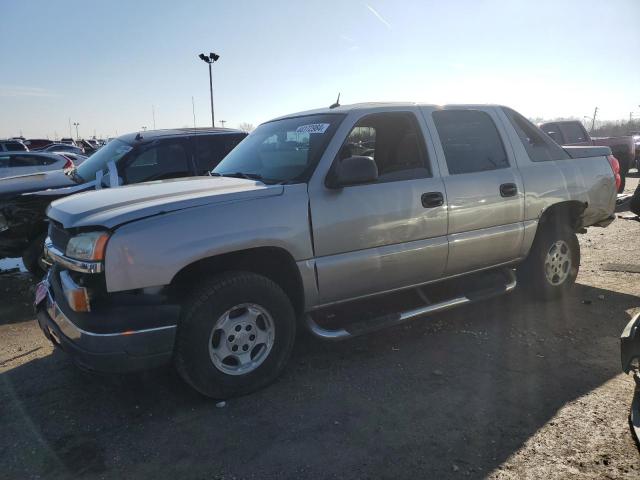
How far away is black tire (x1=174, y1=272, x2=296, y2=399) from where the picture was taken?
301 centimetres

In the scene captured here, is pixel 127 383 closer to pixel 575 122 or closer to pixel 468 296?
pixel 468 296

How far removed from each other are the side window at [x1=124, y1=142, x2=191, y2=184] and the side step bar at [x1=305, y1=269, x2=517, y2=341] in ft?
11.2

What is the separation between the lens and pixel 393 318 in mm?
3785

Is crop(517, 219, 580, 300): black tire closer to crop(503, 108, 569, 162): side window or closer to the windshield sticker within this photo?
crop(503, 108, 569, 162): side window

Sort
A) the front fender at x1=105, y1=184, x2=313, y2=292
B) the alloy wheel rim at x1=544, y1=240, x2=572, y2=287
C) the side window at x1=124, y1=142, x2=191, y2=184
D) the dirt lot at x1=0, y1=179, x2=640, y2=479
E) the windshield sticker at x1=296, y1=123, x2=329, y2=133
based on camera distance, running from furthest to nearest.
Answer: the side window at x1=124, y1=142, x2=191, y2=184, the alloy wheel rim at x1=544, y1=240, x2=572, y2=287, the windshield sticker at x1=296, y1=123, x2=329, y2=133, the front fender at x1=105, y1=184, x2=313, y2=292, the dirt lot at x1=0, y1=179, x2=640, y2=479

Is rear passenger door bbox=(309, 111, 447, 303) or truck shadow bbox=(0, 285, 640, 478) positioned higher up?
rear passenger door bbox=(309, 111, 447, 303)

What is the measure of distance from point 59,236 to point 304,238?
1678mm

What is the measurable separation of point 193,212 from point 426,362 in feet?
6.93

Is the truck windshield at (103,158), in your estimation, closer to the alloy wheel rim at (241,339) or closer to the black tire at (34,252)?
the black tire at (34,252)

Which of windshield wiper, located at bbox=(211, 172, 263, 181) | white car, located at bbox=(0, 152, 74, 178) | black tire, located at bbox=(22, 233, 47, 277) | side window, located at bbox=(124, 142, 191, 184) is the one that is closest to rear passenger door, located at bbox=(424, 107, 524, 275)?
windshield wiper, located at bbox=(211, 172, 263, 181)

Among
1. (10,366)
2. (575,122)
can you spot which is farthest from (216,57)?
(10,366)

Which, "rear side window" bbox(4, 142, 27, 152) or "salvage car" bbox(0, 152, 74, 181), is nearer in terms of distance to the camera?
"salvage car" bbox(0, 152, 74, 181)

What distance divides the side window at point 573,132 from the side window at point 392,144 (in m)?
10.3

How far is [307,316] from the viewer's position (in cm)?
355
